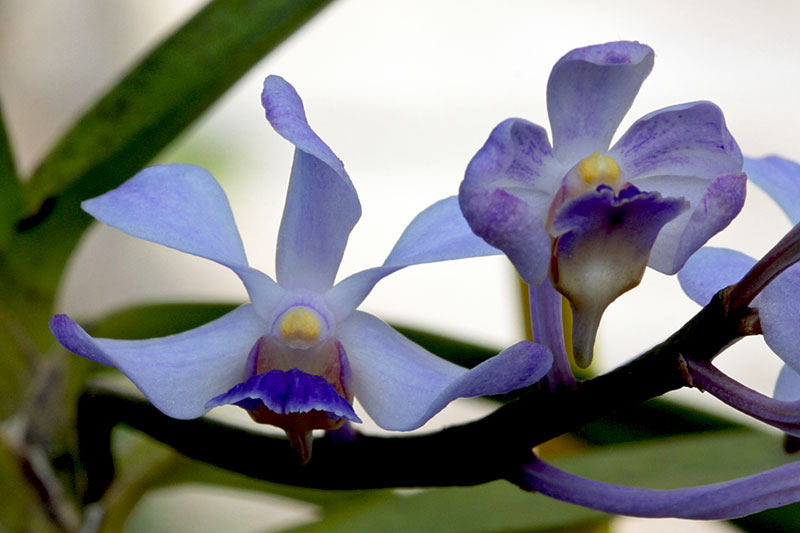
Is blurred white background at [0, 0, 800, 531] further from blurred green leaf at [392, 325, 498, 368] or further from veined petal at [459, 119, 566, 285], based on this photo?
veined petal at [459, 119, 566, 285]

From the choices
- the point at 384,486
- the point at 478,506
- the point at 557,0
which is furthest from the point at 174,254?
the point at 384,486

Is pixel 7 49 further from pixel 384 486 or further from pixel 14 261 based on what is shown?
pixel 384 486

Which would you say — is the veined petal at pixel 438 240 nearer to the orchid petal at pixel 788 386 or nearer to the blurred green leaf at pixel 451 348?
the orchid petal at pixel 788 386

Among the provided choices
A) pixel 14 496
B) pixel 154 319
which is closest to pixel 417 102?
pixel 154 319

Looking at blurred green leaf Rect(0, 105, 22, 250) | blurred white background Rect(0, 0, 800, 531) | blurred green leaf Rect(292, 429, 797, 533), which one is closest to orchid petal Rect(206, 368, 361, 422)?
blurred green leaf Rect(292, 429, 797, 533)

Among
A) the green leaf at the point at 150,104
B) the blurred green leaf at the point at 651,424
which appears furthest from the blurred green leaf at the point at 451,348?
the green leaf at the point at 150,104
